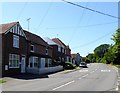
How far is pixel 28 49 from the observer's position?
45.7 metres

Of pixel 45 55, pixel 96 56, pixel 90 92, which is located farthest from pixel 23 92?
pixel 96 56

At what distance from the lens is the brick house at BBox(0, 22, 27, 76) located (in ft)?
119

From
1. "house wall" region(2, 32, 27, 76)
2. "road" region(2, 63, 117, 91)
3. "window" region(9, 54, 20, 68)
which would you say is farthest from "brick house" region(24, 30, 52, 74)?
"road" region(2, 63, 117, 91)

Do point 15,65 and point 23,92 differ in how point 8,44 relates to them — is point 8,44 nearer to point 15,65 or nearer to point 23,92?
point 15,65

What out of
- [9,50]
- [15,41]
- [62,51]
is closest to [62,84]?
[9,50]

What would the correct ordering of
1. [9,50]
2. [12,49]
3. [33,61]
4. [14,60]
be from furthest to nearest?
[33,61] < [14,60] < [12,49] < [9,50]

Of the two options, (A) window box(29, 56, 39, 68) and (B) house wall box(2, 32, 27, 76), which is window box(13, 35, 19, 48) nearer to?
(B) house wall box(2, 32, 27, 76)

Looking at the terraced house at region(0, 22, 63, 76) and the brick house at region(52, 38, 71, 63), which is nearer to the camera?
the terraced house at region(0, 22, 63, 76)

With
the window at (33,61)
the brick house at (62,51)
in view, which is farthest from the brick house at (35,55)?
the brick house at (62,51)

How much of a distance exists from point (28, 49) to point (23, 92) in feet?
94.6

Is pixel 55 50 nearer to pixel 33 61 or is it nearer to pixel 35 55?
pixel 35 55

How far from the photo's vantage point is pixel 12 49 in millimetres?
38406

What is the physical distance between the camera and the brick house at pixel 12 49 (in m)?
36.4

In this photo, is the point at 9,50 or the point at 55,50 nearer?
the point at 9,50
